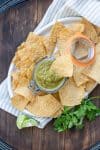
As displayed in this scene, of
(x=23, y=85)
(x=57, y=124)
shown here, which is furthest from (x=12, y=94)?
(x=57, y=124)

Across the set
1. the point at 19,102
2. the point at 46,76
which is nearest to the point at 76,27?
the point at 46,76

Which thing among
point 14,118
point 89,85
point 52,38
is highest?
point 52,38

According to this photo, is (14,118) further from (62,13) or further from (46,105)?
(62,13)

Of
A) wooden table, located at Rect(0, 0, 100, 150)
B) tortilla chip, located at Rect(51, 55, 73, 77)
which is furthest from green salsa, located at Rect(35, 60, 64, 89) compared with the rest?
wooden table, located at Rect(0, 0, 100, 150)

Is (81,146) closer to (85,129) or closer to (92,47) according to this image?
(85,129)

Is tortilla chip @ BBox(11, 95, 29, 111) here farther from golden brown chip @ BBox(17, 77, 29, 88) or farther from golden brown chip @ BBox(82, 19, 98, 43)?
golden brown chip @ BBox(82, 19, 98, 43)

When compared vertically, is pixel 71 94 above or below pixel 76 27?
below

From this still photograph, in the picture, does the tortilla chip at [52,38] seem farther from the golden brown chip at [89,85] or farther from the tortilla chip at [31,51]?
the golden brown chip at [89,85]

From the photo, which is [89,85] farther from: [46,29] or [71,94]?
[46,29]

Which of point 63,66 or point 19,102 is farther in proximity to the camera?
point 19,102
